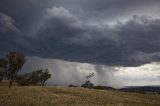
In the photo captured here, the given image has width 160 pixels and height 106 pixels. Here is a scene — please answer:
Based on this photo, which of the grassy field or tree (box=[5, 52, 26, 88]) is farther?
tree (box=[5, 52, 26, 88])

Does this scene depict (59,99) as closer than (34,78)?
Yes

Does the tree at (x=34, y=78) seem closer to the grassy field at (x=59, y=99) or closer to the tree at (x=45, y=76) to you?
the tree at (x=45, y=76)

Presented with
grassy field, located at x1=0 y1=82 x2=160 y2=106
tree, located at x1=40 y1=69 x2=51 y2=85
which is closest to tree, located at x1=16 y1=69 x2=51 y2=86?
tree, located at x1=40 y1=69 x2=51 y2=85

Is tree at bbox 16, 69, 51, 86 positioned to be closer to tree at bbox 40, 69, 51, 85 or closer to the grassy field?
tree at bbox 40, 69, 51, 85

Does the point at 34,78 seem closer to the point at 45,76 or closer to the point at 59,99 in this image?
the point at 45,76

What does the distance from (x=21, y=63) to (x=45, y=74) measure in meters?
53.4

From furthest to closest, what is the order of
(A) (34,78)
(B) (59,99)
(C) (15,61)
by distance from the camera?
(A) (34,78), (C) (15,61), (B) (59,99)

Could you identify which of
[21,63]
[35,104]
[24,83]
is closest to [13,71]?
[21,63]

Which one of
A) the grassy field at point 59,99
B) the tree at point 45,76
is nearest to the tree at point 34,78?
the tree at point 45,76

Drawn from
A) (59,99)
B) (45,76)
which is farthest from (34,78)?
(59,99)

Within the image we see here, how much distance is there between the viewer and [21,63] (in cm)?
10319

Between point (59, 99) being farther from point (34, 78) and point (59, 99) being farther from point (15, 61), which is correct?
point (34, 78)

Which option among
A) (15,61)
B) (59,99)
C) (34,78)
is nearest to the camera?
(59,99)

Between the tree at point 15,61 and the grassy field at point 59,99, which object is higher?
the tree at point 15,61
